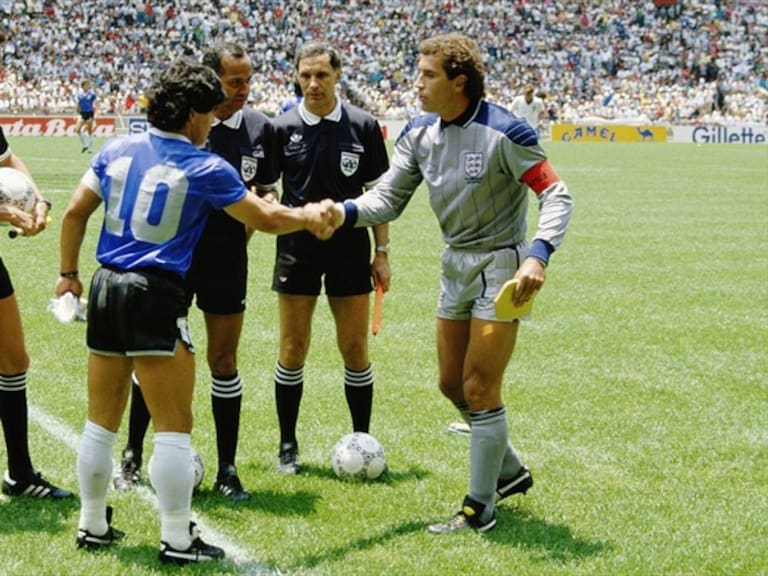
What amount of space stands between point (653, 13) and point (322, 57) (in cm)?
5988

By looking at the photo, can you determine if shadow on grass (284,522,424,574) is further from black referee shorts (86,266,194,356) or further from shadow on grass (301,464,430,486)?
black referee shorts (86,266,194,356)

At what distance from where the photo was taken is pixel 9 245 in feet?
47.0

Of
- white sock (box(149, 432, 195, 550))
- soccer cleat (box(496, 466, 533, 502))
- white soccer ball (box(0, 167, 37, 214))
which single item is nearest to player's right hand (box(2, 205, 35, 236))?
white soccer ball (box(0, 167, 37, 214))

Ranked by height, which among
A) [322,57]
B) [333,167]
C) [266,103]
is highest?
[322,57]

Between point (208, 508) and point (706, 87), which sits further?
point (706, 87)

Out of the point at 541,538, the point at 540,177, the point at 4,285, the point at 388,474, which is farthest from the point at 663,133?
the point at 4,285

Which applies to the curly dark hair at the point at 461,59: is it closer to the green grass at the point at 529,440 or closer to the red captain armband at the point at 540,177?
the red captain armband at the point at 540,177

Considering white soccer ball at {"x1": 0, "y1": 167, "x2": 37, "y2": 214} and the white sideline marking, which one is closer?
the white sideline marking

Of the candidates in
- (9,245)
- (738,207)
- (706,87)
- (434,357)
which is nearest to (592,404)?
(434,357)

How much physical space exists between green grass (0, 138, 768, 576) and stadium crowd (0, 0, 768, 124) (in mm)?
35547

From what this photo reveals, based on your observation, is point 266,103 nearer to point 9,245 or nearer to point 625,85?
point 625,85

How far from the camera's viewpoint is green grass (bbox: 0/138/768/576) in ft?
16.7

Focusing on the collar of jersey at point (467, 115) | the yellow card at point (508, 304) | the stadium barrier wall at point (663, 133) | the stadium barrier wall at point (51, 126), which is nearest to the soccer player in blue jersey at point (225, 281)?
the collar of jersey at point (467, 115)

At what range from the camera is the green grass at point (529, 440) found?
16.7 ft
